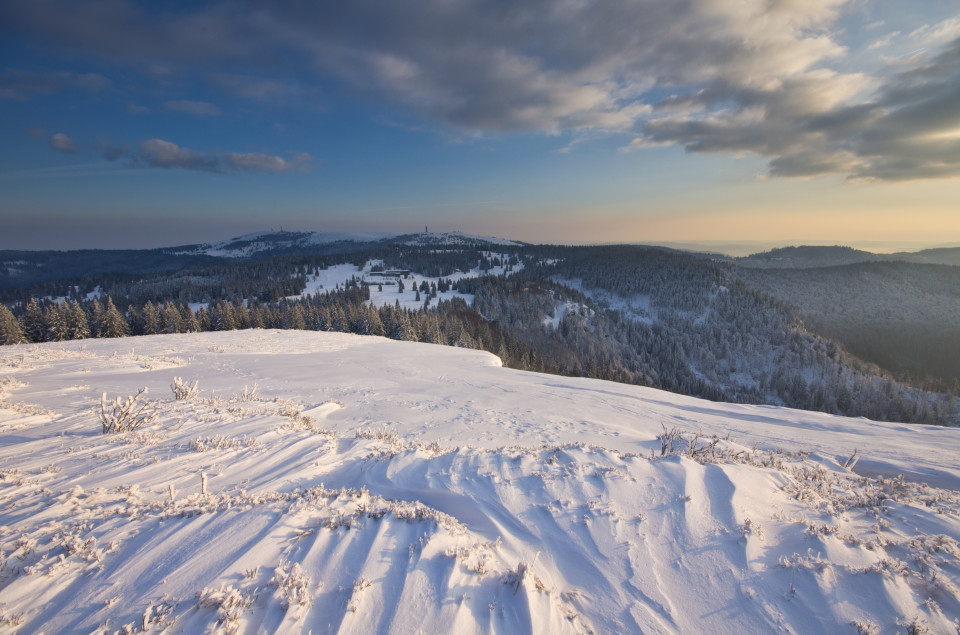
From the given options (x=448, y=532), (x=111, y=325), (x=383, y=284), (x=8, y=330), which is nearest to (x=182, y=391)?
(x=448, y=532)

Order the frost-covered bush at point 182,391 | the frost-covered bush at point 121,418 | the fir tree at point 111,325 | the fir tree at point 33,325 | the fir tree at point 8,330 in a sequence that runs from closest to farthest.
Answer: the frost-covered bush at point 121,418 < the frost-covered bush at point 182,391 < the fir tree at point 8,330 < the fir tree at point 33,325 < the fir tree at point 111,325

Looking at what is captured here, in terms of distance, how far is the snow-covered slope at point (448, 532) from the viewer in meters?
3.21

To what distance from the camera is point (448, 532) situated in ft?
14.0

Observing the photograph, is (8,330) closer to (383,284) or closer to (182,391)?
(182,391)

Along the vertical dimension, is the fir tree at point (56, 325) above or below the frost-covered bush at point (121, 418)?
below

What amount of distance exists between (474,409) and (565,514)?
26.2 feet

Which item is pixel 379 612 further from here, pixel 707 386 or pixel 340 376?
pixel 707 386

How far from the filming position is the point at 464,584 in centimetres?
349

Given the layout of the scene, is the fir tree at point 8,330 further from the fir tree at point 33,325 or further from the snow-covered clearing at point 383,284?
the snow-covered clearing at point 383,284

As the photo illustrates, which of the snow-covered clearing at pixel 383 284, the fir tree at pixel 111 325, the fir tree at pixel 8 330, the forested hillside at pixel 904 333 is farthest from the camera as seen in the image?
the forested hillside at pixel 904 333

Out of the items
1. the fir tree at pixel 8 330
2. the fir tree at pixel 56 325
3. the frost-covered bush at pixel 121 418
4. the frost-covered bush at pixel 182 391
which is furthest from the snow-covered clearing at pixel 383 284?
the frost-covered bush at pixel 121 418

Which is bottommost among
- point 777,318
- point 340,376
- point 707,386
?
point 707,386

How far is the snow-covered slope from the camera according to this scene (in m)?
3.21

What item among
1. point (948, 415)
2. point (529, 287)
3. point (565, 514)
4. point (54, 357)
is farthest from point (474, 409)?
point (948, 415)
